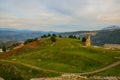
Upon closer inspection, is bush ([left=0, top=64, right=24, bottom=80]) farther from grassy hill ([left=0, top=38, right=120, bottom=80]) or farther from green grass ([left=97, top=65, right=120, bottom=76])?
green grass ([left=97, top=65, right=120, bottom=76])

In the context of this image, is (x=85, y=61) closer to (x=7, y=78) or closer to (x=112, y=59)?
(x=112, y=59)

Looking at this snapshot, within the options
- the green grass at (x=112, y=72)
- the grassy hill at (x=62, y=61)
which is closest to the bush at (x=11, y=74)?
the grassy hill at (x=62, y=61)

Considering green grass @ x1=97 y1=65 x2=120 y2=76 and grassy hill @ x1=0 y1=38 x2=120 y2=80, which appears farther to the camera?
grassy hill @ x1=0 y1=38 x2=120 y2=80

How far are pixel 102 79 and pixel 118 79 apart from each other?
416 cm

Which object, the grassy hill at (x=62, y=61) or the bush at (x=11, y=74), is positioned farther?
the grassy hill at (x=62, y=61)

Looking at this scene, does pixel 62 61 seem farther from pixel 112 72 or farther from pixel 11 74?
pixel 11 74

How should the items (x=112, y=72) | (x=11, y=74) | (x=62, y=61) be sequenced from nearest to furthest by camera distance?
(x=11, y=74) < (x=112, y=72) < (x=62, y=61)

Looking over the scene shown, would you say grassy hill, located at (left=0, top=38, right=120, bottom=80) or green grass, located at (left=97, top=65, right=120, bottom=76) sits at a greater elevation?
grassy hill, located at (left=0, top=38, right=120, bottom=80)


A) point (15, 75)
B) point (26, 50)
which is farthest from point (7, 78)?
point (26, 50)

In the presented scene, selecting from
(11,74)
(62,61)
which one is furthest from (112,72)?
(11,74)

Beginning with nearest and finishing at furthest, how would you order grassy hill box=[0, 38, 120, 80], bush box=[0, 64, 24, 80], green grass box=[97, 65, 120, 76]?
bush box=[0, 64, 24, 80], green grass box=[97, 65, 120, 76], grassy hill box=[0, 38, 120, 80]

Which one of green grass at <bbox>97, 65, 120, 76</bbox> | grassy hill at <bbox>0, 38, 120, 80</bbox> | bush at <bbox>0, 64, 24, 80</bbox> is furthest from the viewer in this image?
grassy hill at <bbox>0, 38, 120, 80</bbox>

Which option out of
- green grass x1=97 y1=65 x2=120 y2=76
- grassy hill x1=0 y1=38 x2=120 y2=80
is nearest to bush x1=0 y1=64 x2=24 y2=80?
grassy hill x1=0 y1=38 x2=120 y2=80

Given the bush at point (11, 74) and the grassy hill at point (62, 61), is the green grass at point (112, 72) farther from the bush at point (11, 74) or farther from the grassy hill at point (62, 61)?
the bush at point (11, 74)
